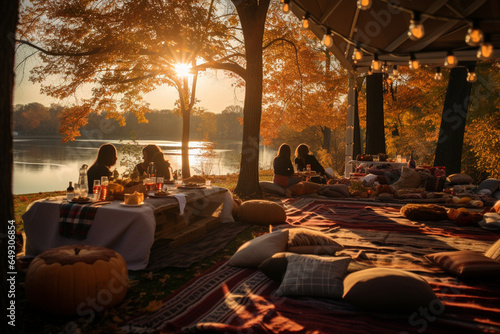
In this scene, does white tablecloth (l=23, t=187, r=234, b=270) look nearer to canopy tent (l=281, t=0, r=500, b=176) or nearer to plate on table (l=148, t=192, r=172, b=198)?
plate on table (l=148, t=192, r=172, b=198)

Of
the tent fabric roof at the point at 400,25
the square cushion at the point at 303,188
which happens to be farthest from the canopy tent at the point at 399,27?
the square cushion at the point at 303,188

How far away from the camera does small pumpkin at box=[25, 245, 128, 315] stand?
10.3 feet

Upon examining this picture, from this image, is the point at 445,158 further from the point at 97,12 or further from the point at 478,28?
the point at 97,12

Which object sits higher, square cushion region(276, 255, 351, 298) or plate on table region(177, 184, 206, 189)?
plate on table region(177, 184, 206, 189)

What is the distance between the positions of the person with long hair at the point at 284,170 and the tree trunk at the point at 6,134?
8085 millimetres

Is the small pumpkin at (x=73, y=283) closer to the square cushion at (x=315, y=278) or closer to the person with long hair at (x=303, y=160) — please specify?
the square cushion at (x=315, y=278)

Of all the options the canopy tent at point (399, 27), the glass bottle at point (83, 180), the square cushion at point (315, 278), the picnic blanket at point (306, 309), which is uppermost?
the canopy tent at point (399, 27)

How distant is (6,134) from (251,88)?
8.31 metres

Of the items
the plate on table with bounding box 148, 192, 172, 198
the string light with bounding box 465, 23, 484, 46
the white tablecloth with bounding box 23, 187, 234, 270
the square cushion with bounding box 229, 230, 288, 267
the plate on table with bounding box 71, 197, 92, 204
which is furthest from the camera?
the plate on table with bounding box 148, 192, 172, 198

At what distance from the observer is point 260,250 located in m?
4.20

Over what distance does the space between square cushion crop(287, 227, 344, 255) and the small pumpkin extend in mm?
1927

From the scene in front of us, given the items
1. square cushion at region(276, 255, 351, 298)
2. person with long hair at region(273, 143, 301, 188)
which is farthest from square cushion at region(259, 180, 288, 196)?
square cushion at region(276, 255, 351, 298)

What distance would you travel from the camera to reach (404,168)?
10.4 meters

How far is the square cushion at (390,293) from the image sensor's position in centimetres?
301
